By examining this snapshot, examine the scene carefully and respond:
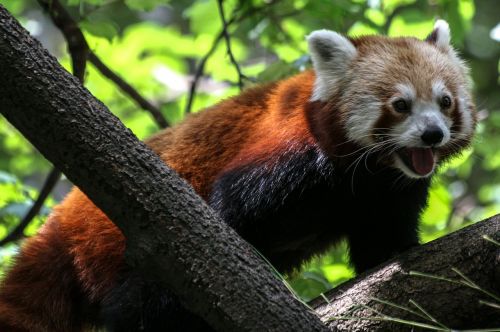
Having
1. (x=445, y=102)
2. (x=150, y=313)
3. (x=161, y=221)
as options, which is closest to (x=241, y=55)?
(x=445, y=102)

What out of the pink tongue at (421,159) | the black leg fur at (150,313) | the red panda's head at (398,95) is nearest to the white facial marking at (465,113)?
the red panda's head at (398,95)

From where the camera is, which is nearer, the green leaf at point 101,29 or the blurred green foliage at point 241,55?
the green leaf at point 101,29

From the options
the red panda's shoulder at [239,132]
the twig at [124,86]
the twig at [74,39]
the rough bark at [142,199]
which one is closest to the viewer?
the rough bark at [142,199]

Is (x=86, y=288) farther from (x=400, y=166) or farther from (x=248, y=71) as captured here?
(x=248, y=71)

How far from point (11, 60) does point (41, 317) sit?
1.62 metres

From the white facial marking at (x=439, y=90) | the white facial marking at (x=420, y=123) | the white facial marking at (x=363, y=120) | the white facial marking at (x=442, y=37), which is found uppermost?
the white facial marking at (x=442, y=37)

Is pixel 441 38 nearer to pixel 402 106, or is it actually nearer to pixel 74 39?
pixel 402 106

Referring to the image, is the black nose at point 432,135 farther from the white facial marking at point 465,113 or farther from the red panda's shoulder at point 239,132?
the red panda's shoulder at point 239,132

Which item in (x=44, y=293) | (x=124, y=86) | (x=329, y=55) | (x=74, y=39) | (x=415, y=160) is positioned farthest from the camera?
(x=124, y=86)

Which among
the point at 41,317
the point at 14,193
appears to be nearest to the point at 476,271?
the point at 41,317

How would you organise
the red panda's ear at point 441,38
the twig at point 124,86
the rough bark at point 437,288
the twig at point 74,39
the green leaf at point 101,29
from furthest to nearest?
the twig at point 124,86 → the twig at point 74,39 → the green leaf at point 101,29 → the red panda's ear at point 441,38 → the rough bark at point 437,288

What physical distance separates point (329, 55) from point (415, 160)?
761 millimetres

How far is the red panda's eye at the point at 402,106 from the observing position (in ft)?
12.2

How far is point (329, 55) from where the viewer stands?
409 centimetres
